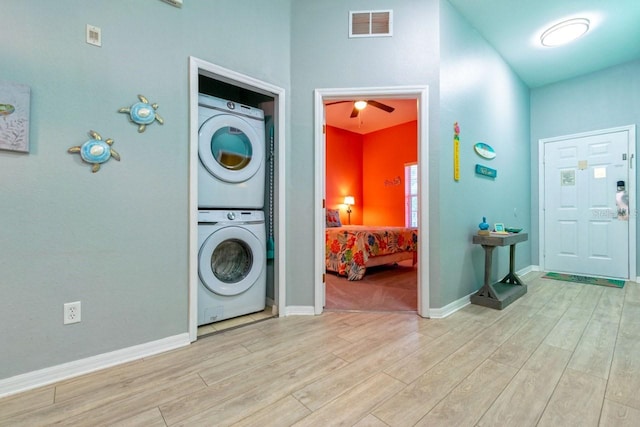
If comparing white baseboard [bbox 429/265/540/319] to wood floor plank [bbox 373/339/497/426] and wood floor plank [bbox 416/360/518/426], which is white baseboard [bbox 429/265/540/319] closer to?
wood floor plank [bbox 373/339/497/426]

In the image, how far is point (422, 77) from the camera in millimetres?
2539

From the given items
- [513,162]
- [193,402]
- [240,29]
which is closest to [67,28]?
[240,29]

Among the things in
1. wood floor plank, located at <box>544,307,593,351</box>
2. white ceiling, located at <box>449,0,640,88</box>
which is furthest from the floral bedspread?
white ceiling, located at <box>449,0,640,88</box>

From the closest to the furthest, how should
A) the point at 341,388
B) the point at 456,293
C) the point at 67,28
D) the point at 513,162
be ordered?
the point at 341,388
the point at 67,28
the point at 456,293
the point at 513,162

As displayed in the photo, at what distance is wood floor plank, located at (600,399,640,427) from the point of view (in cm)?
124

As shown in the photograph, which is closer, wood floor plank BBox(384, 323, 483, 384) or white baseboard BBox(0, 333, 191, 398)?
white baseboard BBox(0, 333, 191, 398)

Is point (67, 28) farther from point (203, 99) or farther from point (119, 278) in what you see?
point (119, 278)

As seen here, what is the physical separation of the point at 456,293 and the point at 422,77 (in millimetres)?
2034

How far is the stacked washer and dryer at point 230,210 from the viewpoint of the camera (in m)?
2.24

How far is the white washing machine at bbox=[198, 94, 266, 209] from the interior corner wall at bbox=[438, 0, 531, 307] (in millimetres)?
1646

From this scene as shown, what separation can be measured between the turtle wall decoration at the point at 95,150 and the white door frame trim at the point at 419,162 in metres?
1.51

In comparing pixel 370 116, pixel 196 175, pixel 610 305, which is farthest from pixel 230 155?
pixel 370 116

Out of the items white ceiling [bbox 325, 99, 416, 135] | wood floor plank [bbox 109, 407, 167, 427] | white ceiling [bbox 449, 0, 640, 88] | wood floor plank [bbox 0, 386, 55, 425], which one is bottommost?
wood floor plank [bbox 0, 386, 55, 425]

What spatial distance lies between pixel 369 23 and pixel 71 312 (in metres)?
3.08
